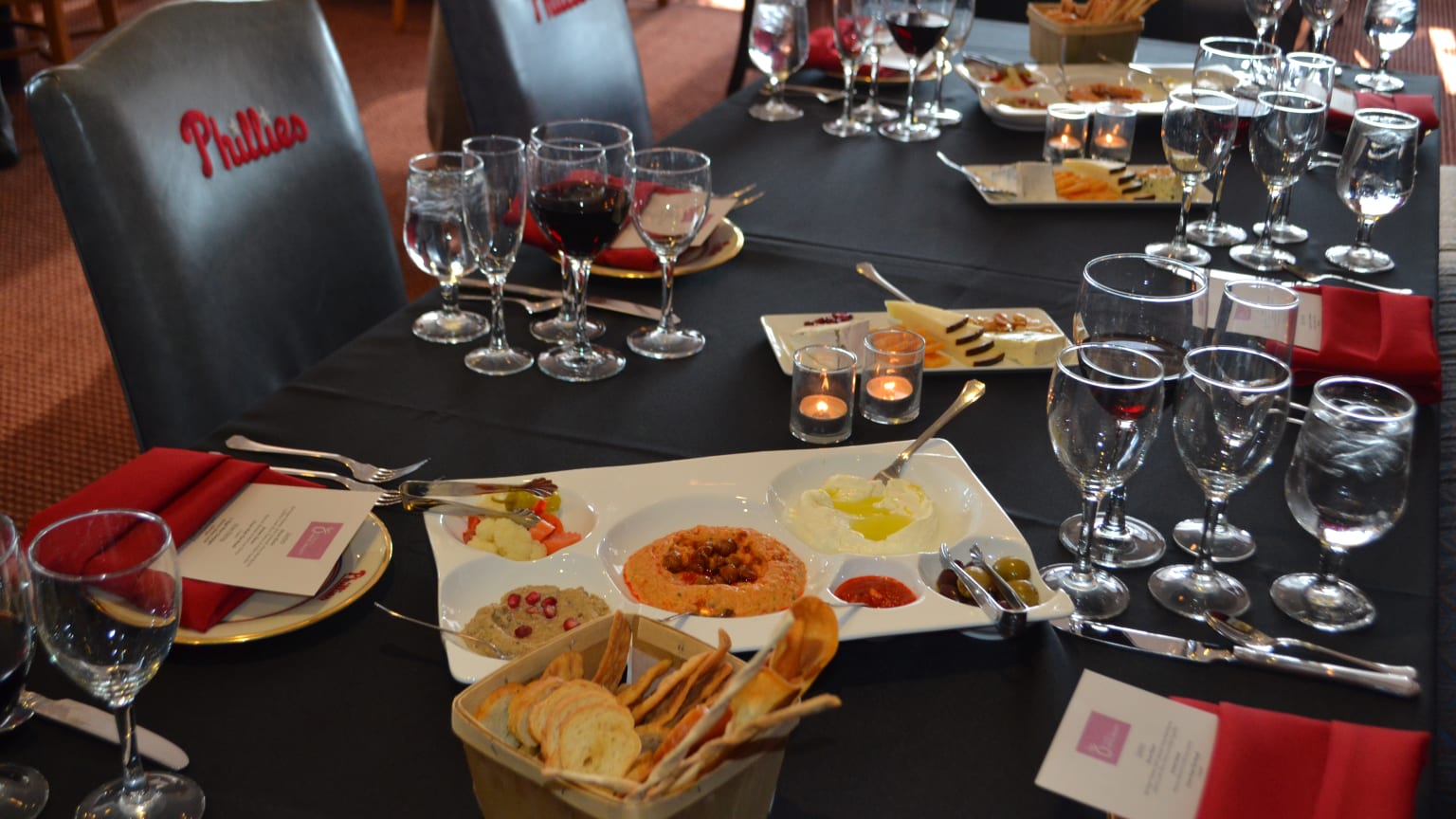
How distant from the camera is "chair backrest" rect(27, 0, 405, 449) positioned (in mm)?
1361

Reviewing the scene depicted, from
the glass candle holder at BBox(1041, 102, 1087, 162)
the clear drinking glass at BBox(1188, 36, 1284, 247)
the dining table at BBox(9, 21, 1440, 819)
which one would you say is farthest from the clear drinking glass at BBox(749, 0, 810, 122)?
the clear drinking glass at BBox(1188, 36, 1284, 247)

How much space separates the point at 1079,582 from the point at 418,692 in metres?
0.51

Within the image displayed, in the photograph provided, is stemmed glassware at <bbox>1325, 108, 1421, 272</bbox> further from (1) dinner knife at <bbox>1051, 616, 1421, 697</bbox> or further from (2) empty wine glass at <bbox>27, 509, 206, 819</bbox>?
(2) empty wine glass at <bbox>27, 509, 206, 819</bbox>

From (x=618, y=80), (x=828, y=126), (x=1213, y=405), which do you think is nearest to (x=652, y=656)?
(x=1213, y=405)

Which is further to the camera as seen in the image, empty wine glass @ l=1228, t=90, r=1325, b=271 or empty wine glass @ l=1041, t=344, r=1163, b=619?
empty wine glass @ l=1228, t=90, r=1325, b=271

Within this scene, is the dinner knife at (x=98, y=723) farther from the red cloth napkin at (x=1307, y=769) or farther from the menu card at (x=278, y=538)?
the red cloth napkin at (x=1307, y=769)

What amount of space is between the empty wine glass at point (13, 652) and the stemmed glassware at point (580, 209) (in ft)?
2.12

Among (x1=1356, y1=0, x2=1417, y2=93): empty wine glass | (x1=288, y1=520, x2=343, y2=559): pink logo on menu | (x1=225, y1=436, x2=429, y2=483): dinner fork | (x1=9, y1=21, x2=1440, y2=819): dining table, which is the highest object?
(x1=1356, y1=0, x2=1417, y2=93): empty wine glass

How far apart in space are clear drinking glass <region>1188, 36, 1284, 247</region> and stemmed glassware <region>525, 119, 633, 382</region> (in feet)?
2.66

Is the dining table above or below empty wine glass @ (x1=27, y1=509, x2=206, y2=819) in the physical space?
below

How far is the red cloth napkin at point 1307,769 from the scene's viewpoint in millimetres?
732

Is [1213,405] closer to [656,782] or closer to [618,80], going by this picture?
[656,782]

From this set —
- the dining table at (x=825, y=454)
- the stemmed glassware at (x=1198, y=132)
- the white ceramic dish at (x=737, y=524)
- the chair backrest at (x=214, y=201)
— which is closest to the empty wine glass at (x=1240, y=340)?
the dining table at (x=825, y=454)

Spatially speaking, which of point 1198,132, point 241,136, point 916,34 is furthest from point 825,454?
point 916,34
